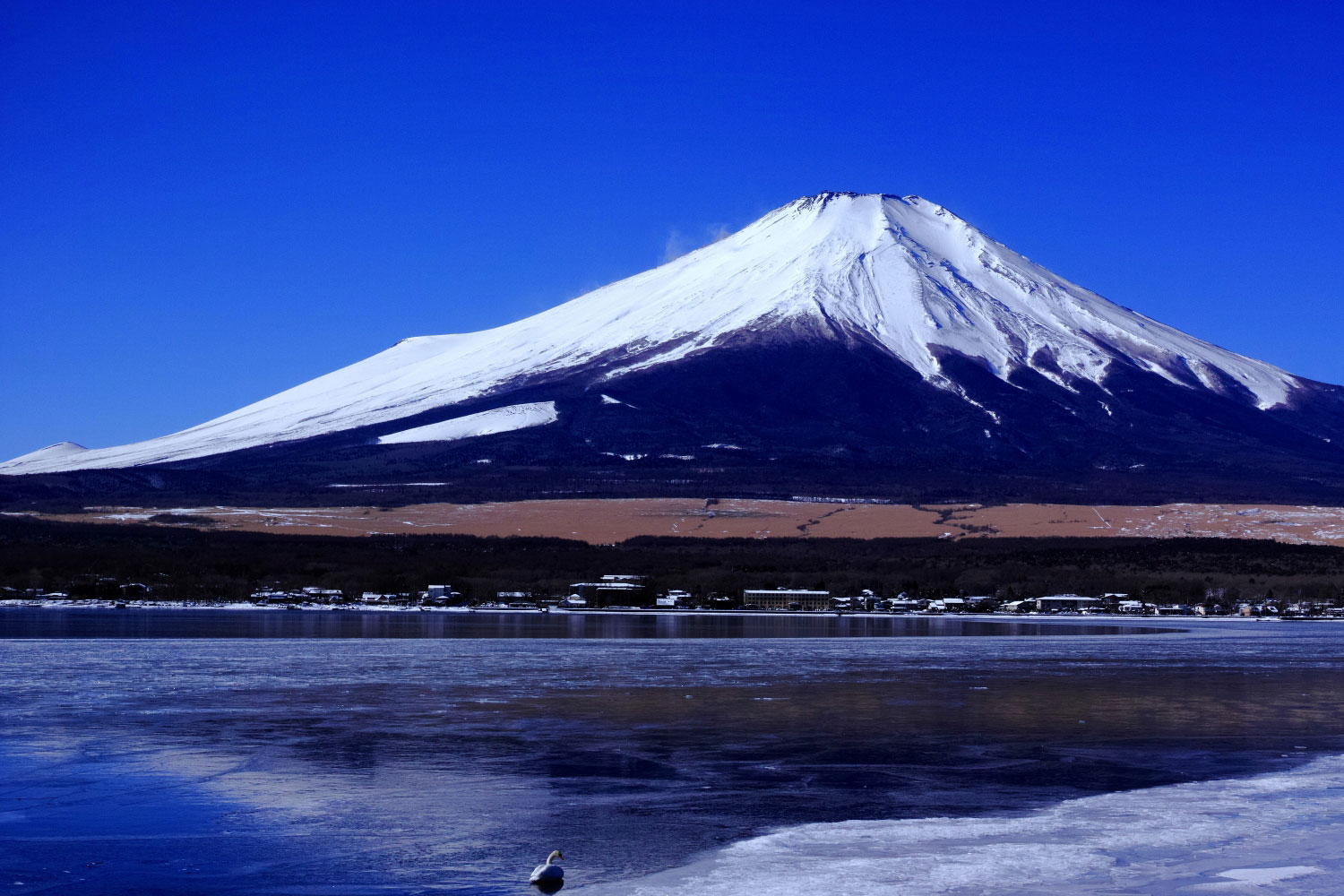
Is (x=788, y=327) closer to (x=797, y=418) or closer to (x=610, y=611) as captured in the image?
(x=797, y=418)

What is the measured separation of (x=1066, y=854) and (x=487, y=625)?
143 feet

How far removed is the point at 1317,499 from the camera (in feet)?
389

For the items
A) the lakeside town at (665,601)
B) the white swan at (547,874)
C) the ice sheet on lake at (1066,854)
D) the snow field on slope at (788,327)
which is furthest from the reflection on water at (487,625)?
the snow field on slope at (788,327)

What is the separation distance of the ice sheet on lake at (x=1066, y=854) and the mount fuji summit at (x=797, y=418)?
343ft

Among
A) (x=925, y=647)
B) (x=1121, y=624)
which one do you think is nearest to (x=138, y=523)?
(x=1121, y=624)

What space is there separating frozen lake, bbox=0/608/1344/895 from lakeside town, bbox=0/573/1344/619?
153 ft

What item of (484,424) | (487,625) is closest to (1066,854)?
(487,625)

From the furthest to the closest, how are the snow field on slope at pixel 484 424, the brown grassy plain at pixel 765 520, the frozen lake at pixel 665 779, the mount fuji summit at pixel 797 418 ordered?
the snow field on slope at pixel 484 424 < the mount fuji summit at pixel 797 418 < the brown grassy plain at pixel 765 520 < the frozen lake at pixel 665 779

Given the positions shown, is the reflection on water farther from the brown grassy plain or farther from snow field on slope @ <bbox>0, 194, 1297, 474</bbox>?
snow field on slope @ <bbox>0, 194, 1297, 474</bbox>

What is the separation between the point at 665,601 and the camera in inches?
3275

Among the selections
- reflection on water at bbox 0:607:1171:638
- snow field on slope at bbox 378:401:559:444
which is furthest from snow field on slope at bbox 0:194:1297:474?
reflection on water at bbox 0:607:1171:638

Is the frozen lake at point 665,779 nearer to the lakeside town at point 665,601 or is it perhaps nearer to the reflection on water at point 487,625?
the reflection on water at point 487,625

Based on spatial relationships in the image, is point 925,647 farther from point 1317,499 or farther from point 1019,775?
point 1317,499

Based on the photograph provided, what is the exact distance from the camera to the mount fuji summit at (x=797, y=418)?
127m
